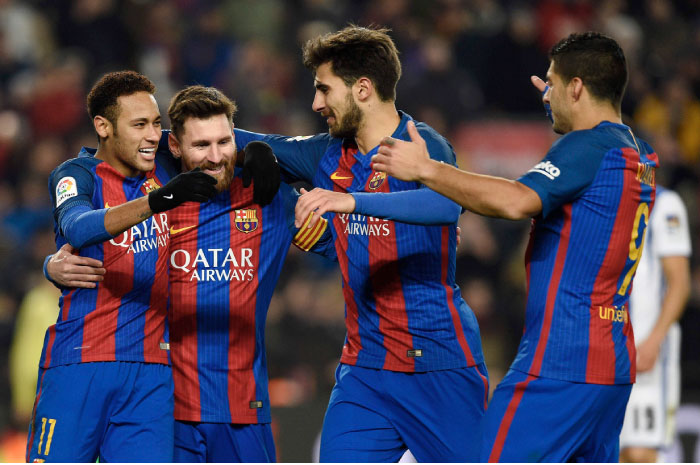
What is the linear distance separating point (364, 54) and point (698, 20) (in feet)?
28.1

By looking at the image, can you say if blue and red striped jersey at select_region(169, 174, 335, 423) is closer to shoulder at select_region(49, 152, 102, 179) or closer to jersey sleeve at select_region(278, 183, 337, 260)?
jersey sleeve at select_region(278, 183, 337, 260)

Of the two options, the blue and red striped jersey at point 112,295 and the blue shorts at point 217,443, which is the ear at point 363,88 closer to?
the blue and red striped jersey at point 112,295

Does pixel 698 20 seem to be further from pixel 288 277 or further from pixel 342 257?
pixel 342 257

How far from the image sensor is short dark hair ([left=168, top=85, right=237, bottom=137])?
4.62m

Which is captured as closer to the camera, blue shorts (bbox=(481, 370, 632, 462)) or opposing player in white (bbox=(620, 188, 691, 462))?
blue shorts (bbox=(481, 370, 632, 462))

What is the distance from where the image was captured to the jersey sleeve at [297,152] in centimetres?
491

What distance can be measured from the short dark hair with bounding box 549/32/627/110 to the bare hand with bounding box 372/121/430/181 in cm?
68

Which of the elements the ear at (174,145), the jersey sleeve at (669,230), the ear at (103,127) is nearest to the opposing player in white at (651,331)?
the jersey sleeve at (669,230)

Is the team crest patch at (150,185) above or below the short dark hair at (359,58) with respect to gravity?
below

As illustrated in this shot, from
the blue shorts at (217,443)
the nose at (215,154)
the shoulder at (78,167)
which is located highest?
the nose at (215,154)

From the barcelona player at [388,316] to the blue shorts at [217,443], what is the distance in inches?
13.2

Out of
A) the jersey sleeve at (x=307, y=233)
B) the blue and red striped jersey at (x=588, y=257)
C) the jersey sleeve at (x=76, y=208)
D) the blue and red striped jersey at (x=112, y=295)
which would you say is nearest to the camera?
the blue and red striped jersey at (x=588, y=257)

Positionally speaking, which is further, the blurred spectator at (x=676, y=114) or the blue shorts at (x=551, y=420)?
the blurred spectator at (x=676, y=114)

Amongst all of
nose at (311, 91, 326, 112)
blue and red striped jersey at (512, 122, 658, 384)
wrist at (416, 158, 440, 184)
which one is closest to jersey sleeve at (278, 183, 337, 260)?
nose at (311, 91, 326, 112)
